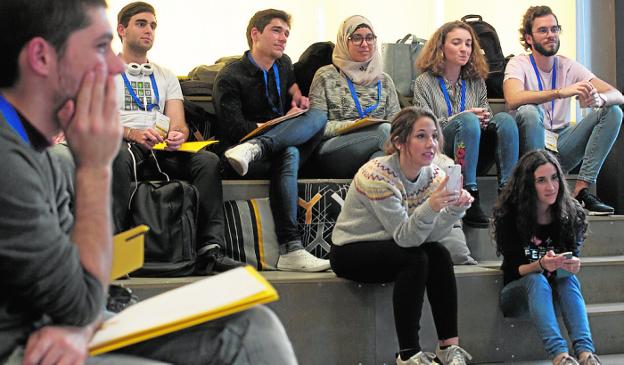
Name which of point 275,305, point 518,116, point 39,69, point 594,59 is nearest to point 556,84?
point 518,116

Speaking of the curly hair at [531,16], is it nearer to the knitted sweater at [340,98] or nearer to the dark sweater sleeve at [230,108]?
the knitted sweater at [340,98]

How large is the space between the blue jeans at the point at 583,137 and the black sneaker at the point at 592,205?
7 centimetres

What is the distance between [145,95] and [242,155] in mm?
614

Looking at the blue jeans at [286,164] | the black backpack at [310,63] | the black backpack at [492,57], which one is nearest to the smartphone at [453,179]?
the blue jeans at [286,164]

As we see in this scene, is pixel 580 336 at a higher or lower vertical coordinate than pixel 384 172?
lower

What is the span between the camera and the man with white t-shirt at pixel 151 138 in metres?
3.26

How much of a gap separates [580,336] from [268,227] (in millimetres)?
1285

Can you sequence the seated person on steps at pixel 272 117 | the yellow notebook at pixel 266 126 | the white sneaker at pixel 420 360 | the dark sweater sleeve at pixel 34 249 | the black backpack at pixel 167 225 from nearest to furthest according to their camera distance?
1. the dark sweater sleeve at pixel 34 249
2. the white sneaker at pixel 420 360
3. the black backpack at pixel 167 225
4. the seated person on steps at pixel 272 117
5. the yellow notebook at pixel 266 126

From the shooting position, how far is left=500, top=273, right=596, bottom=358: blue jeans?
3090mm

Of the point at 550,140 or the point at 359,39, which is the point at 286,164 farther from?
the point at 550,140

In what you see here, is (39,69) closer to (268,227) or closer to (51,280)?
(51,280)

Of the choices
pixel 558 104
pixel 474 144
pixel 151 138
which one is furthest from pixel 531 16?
pixel 151 138

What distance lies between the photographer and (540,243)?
3326mm

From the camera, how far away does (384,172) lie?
312 cm
